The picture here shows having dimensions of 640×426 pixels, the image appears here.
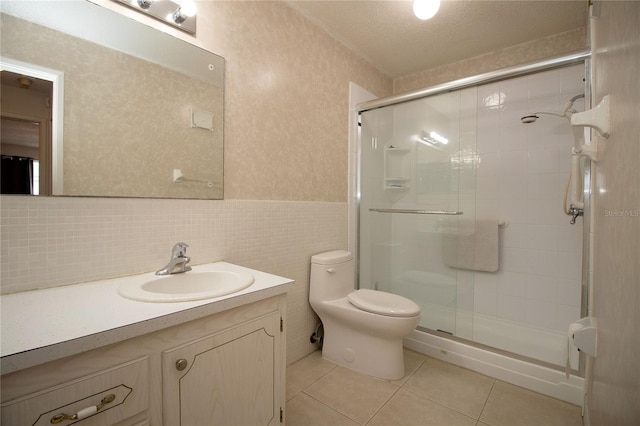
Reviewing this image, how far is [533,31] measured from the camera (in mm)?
2051

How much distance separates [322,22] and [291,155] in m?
1.02

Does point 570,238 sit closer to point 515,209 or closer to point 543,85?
point 515,209

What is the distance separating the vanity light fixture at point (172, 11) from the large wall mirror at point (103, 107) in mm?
66

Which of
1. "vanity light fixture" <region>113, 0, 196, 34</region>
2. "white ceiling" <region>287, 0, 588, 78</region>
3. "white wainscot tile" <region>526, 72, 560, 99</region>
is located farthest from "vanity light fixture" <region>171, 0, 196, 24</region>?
"white wainscot tile" <region>526, 72, 560, 99</region>

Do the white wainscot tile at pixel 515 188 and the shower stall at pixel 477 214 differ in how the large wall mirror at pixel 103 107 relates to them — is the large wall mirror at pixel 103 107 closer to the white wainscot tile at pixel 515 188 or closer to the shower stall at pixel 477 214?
the shower stall at pixel 477 214

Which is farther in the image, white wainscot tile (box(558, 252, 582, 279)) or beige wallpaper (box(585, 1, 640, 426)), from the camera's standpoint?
white wainscot tile (box(558, 252, 582, 279))

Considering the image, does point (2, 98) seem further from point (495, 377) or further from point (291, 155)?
point (495, 377)

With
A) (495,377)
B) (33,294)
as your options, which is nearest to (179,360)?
(33,294)

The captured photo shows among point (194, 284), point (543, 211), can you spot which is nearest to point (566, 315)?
point (543, 211)

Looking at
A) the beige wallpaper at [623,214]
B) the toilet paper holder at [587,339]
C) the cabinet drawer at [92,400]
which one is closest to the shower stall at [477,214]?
the toilet paper holder at [587,339]

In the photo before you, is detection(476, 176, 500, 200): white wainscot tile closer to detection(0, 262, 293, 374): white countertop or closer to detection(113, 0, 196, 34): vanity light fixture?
detection(0, 262, 293, 374): white countertop

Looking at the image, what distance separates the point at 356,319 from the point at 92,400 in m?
1.34

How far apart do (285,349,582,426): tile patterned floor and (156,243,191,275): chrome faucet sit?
941mm

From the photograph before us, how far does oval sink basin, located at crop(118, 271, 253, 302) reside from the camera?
38.5 inches
